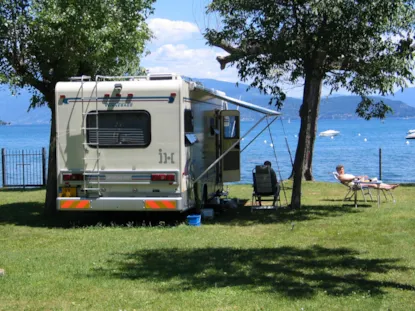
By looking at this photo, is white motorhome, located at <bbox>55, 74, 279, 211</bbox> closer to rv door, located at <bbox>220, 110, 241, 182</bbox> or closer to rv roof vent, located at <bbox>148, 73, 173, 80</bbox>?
rv roof vent, located at <bbox>148, 73, 173, 80</bbox>

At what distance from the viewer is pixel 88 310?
213 inches

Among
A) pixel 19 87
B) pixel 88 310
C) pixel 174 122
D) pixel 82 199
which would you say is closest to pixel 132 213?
pixel 82 199

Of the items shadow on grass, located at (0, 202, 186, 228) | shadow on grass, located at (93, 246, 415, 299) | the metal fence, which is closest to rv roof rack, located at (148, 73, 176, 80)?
shadow on grass, located at (0, 202, 186, 228)

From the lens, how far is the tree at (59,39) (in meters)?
10.8

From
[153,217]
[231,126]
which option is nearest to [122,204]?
[153,217]

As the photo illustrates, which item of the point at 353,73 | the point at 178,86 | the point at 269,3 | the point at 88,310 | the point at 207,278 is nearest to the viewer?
the point at 88,310

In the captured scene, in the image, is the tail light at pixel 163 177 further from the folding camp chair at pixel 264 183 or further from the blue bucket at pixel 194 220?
the folding camp chair at pixel 264 183

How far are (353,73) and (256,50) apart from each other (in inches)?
79.4

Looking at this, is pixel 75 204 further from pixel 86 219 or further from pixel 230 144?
pixel 230 144

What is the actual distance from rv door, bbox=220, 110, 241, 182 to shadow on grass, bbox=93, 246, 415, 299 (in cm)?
584

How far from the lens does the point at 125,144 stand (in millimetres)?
10188

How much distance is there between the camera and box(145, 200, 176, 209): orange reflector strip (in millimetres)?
10008

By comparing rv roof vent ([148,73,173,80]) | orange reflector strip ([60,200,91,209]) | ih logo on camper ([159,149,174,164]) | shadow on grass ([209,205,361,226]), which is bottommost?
shadow on grass ([209,205,361,226])

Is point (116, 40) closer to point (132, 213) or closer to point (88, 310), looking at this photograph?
point (132, 213)
